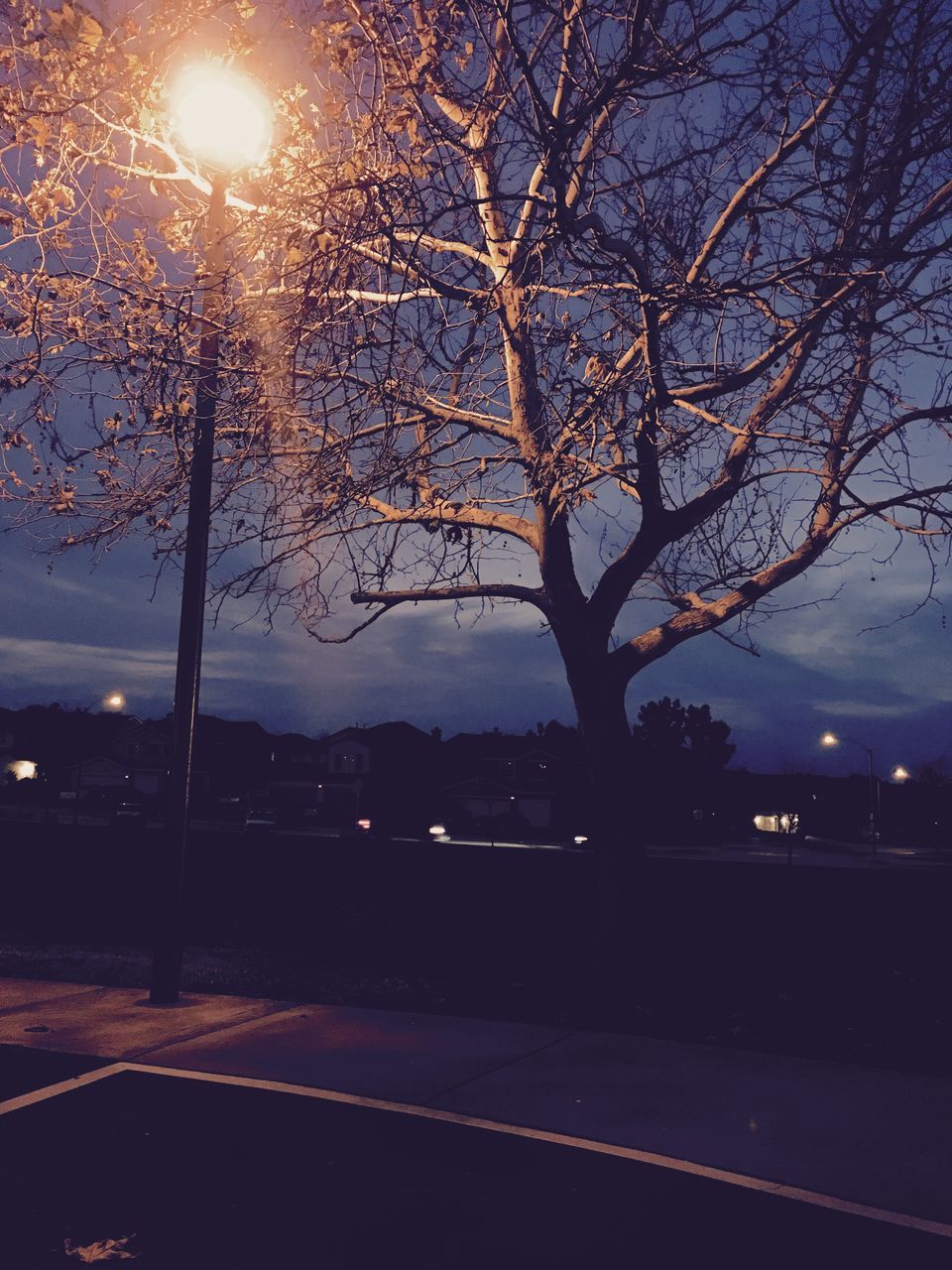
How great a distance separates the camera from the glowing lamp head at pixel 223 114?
8.16m

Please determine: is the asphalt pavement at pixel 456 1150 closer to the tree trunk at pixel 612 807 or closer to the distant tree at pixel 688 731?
A: the tree trunk at pixel 612 807

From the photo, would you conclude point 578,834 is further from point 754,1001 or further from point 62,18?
point 62,18

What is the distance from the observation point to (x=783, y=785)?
3396 inches

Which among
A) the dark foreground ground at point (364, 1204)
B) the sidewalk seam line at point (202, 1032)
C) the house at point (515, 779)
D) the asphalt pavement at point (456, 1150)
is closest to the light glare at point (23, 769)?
the house at point (515, 779)

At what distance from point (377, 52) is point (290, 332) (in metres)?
2.00

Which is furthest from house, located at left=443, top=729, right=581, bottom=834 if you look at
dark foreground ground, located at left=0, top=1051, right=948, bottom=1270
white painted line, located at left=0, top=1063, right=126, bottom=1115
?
dark foreground ground, located at left=0, top=1051, right=948, bottom=1270

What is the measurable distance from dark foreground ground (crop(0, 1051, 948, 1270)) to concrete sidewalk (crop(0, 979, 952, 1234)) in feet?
1.21

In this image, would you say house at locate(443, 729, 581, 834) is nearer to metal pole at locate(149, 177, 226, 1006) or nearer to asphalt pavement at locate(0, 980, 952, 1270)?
metal pole at locate(149, 177, 226, 1006)

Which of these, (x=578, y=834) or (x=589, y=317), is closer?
(x=589, y=317)

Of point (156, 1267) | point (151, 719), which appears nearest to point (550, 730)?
point (151, 719)

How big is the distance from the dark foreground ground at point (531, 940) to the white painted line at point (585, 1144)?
8.42ft

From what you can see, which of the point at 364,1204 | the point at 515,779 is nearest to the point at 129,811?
the point at 515,779

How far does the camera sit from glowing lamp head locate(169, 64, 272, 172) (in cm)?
816

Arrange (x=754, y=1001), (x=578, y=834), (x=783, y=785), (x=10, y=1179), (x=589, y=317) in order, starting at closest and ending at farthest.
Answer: (x=10, y=1179) → (x=589, y=317) → (x=754, y=1001) → (x=578, y=834) → (x=783, y=785)
